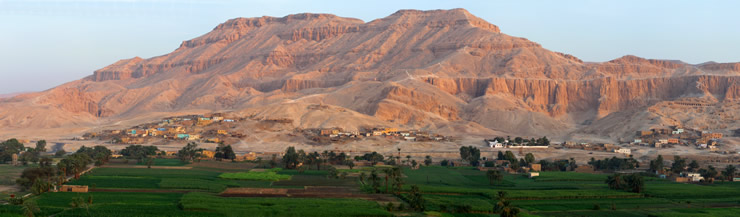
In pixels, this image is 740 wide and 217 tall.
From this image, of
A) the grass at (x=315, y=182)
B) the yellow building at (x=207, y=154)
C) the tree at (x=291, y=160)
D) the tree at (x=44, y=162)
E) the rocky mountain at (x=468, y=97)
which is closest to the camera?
the grass at (x=315, y=182)

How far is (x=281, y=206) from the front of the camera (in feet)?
167

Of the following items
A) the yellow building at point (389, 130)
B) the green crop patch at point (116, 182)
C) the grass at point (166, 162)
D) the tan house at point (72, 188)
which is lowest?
the tan house at point (72, 188)

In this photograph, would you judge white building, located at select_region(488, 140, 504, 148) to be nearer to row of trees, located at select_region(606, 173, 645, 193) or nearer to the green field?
the green field

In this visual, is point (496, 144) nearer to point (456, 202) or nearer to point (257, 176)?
point (257, 176)

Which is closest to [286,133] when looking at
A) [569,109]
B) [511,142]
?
[511,142]

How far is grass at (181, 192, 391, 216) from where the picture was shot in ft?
160

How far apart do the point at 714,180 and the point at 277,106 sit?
84.9 meters

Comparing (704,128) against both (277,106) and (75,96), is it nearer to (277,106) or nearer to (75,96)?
(277,106)

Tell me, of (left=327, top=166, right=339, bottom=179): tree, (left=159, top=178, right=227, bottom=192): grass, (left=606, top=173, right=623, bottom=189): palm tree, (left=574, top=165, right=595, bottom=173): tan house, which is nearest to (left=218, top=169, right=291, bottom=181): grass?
(left=327, top=166, right=339, bottom=179): tree

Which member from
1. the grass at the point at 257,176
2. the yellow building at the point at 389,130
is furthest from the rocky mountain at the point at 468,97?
the grass at the point at 257,176

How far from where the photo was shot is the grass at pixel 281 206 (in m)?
48.8

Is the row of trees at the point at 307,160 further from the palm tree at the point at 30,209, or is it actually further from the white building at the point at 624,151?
the white building at the point at 624,151

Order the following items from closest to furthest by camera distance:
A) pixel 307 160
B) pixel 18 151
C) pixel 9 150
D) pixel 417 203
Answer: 1. pixel 417 203
2. pixel 307 160
3. pixel 9 150
4. pixel 18 151

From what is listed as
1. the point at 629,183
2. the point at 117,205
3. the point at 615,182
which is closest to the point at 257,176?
the point at 117,205
